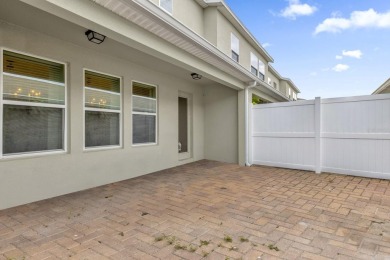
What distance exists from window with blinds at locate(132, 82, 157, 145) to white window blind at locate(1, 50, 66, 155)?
194cm

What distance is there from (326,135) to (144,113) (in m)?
5.22

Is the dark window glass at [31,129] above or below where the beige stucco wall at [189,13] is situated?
below

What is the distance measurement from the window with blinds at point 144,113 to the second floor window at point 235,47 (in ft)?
14.9

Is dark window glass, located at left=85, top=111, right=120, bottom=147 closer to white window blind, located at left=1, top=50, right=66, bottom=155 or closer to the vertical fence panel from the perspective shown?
white window blind, located at left=1, top=50, right=66, bottom=155

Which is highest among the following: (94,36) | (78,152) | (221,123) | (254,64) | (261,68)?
(261,68)

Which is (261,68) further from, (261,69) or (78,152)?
(78,152)

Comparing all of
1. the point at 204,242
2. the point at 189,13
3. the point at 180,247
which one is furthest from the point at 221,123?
the point at 180,247

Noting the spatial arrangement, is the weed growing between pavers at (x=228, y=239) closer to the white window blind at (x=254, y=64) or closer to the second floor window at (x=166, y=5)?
the second floor window at (x=166, y=5)

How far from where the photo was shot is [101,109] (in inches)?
209

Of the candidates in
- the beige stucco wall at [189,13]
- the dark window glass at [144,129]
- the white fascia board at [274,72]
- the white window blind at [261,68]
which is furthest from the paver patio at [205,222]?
the white fascia board at [274,72]

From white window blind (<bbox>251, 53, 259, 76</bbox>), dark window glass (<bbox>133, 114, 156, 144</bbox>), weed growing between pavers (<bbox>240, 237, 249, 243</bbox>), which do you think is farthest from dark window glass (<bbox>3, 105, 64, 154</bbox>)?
white window blind (<bbox>251, 53, 259, 76</bbox>)

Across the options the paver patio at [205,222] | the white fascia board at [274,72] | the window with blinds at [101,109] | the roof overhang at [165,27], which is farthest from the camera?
the white fascia board at [274,72]

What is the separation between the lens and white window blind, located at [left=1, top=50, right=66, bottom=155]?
150 inches

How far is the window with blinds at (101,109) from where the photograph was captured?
16.6ft
